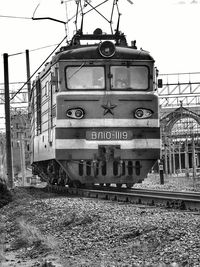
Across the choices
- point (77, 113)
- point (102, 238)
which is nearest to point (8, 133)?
point (77, 113)

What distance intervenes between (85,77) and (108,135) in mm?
1586

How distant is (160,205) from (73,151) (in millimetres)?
4030

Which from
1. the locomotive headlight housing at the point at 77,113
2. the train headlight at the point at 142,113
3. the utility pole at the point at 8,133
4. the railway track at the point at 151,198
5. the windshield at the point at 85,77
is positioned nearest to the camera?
the railway track at the point at 151,198

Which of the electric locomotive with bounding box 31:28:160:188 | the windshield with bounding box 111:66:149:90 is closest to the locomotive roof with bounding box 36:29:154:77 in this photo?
the electric locomotive with bounding box 31:28:160:188

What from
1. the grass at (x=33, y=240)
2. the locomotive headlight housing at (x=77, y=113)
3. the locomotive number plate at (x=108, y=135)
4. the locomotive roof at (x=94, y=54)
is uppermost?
the locomotive roof at (x=94, y=54)

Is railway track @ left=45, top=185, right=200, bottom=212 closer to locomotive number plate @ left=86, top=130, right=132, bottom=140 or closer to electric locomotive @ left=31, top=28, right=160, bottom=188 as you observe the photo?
electric locomotive @ left=31, top=28, right=160, bottom=188

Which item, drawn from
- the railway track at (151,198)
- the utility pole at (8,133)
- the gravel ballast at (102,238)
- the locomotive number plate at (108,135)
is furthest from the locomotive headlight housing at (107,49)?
the utility pole at (8,133)

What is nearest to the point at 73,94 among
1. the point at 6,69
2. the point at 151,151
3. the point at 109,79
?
the point at 109,79

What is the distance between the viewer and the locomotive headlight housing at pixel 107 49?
51.4 ft

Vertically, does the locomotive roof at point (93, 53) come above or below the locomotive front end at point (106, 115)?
above

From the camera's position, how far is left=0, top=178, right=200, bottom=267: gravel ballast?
6.56 metres

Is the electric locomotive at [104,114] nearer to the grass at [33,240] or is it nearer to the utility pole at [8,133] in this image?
the grass at [33,240]

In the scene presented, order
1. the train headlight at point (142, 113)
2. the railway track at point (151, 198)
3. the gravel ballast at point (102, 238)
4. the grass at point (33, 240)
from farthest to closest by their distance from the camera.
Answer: the train headlight at point (142, 113)
the railway track at point (151, 198)
the grass at point (33, 240)
the gravel ballast at point (102, 238)

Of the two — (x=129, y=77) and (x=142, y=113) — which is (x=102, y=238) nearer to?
(x=142, y=113)
